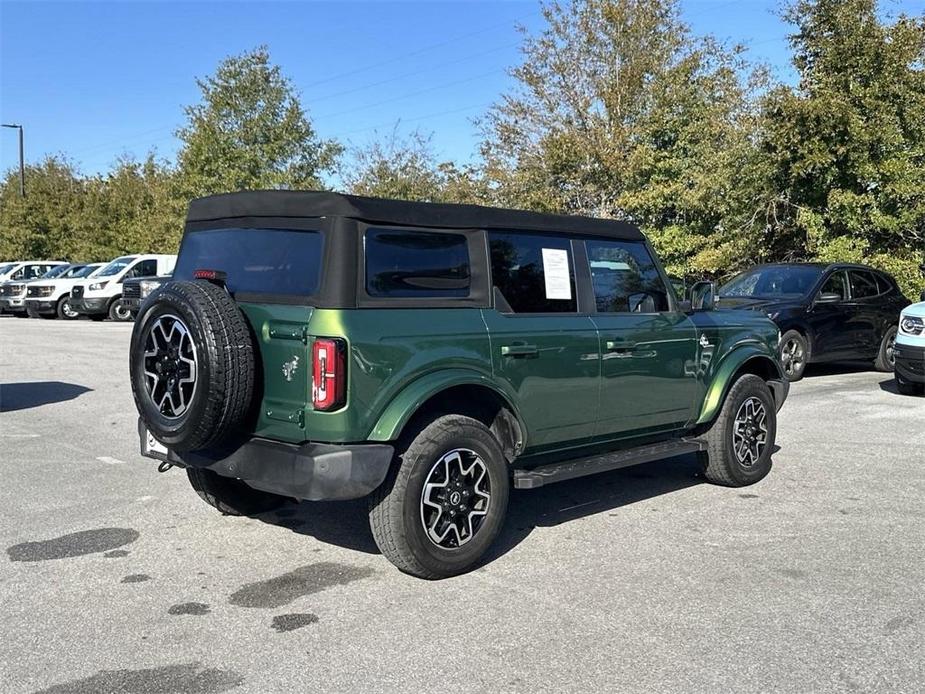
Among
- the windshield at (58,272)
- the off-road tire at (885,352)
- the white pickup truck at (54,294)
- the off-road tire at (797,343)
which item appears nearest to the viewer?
the off-road tire at (797,343)

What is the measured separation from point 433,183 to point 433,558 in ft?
95.9

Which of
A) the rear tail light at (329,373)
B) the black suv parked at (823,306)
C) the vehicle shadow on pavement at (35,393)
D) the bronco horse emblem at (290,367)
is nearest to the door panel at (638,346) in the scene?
the rear tail light at (329,373)

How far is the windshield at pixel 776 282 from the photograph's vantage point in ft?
41.8

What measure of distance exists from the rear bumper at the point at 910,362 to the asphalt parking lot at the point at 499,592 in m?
3.97

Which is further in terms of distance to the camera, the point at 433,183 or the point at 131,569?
the point at 433,183

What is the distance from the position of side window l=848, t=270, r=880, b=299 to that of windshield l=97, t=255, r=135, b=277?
19835 millimetres

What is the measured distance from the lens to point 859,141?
53.9 feet

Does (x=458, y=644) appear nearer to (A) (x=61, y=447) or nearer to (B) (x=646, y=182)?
(A) (x=61, y=447)

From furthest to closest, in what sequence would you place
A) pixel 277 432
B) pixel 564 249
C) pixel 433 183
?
pixel 433 183, pixel 564 249, pixel 277 432

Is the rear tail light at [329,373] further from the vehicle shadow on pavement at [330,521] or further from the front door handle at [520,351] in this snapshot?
the vehicle shadow on pavement at [330,521]

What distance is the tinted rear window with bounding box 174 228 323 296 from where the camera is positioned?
4406mm

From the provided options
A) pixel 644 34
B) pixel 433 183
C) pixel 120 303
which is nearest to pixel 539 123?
pixel 644 34

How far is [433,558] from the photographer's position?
4457mm

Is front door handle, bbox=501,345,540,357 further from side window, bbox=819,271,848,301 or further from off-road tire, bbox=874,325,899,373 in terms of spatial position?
off-road tire, bbox=874,325,899,373
